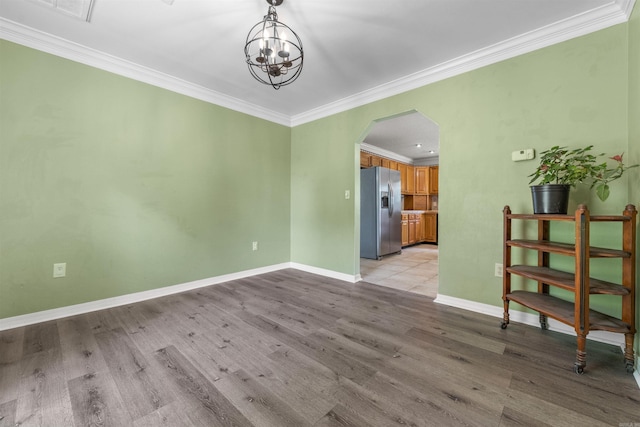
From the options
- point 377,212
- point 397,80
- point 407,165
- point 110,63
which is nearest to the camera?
point 110,63

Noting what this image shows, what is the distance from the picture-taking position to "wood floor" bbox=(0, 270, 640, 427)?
1.22 m

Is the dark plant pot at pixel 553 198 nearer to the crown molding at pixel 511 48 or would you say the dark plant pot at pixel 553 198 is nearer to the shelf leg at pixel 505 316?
the shelf leg at pixel 505 316

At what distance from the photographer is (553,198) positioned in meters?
1.80

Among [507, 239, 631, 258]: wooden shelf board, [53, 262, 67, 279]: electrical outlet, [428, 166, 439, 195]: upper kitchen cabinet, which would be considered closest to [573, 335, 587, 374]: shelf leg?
[507, 239, 631, 258]: wooden shelf board

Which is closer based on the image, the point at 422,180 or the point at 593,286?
the point at 593,286

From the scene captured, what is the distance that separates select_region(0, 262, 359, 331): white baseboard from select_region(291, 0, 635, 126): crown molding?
7.93 feet

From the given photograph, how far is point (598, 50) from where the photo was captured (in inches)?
75.4

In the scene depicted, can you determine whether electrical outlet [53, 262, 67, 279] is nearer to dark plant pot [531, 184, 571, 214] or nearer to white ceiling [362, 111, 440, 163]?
white ceiling [362, 111, 440, 163]

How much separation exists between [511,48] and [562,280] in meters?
→ 1.99

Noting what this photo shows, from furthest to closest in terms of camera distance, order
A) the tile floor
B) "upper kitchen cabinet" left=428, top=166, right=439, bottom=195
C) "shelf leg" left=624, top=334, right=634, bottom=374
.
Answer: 1. "upper kitchen cabinet" left=428, top=166, right=439, bottom=195
2. the tile floor
3. "shelf leg" left=624, top=334, right=634, bottom=374

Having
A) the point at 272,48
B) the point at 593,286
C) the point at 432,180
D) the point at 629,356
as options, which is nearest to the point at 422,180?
the point at 432,180

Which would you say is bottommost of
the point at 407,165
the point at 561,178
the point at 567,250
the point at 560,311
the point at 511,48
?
the point at 560,311

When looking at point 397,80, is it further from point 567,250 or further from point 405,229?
point 405,229

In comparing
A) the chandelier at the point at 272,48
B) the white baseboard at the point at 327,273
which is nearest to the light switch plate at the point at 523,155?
the chandelier at the point at 272,48
